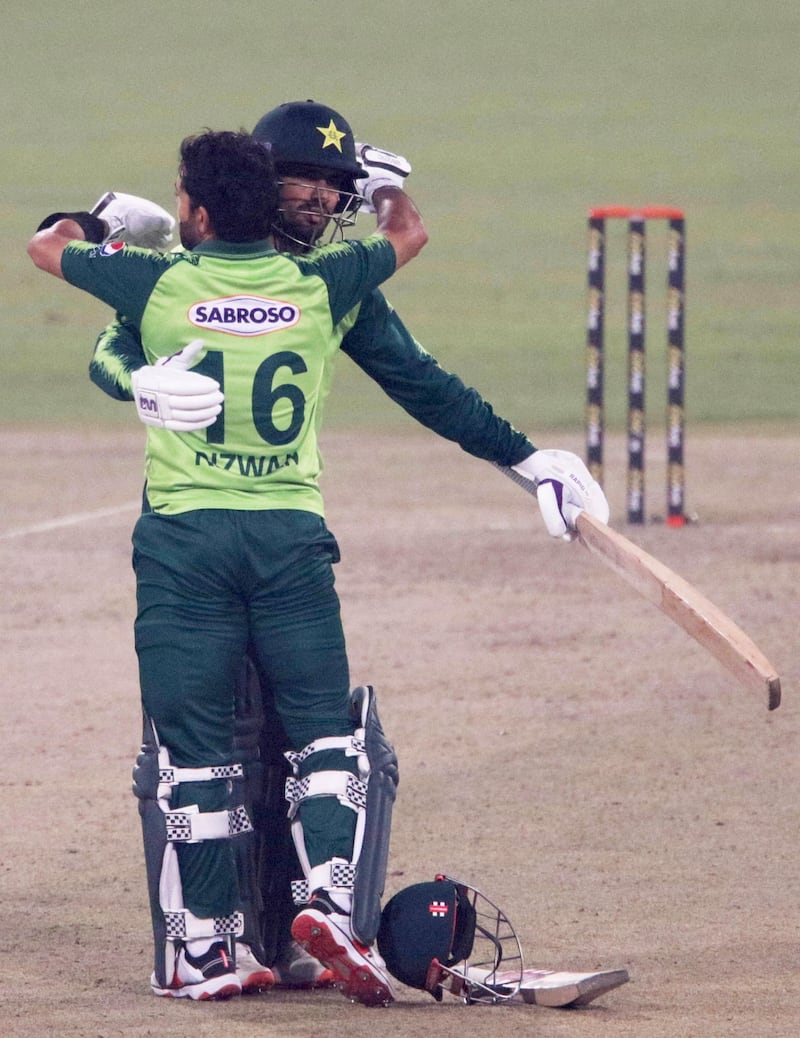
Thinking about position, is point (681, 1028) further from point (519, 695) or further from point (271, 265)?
point (519, 695)

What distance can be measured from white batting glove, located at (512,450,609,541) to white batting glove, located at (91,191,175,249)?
42.8 inches

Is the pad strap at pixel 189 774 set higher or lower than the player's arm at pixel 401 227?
lower

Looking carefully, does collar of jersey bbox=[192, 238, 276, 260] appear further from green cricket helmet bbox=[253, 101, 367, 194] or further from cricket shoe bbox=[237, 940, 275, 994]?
cricket shoe bbox=[237, 940, 275, 994]

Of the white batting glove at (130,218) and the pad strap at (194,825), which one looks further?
the white batting glove at (130,218)

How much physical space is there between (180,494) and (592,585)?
634 cm

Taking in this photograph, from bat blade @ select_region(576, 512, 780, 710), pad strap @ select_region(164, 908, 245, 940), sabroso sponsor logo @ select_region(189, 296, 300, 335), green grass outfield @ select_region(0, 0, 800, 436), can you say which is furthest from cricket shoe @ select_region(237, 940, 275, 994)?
green grass outfield @ select_region(0, 0, 800, 436)

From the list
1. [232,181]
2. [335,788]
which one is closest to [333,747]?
[335,788]

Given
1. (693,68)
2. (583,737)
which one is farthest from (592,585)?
(693,68)

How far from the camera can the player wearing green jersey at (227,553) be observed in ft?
15.3

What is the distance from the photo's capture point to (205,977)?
187 inches

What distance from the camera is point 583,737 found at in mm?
7809

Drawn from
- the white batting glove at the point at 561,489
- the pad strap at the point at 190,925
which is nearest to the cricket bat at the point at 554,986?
the pad strap at the point at 190,925

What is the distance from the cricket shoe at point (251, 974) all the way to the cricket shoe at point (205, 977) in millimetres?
41

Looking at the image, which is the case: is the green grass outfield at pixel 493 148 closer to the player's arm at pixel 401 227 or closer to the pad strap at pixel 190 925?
the player's arm at pixel 401 227
